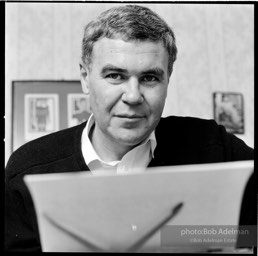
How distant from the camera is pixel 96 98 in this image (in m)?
1.11

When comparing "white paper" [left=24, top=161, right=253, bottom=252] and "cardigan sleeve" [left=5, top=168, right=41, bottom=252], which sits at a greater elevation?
"white paper" [left=24, top=161, right=253, bottom=252]

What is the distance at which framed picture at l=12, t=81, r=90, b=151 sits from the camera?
1453 millimetres

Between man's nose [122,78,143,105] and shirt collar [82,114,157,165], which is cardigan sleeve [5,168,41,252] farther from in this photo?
man's nose [122,78,143,105]

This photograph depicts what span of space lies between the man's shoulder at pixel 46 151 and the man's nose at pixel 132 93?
0.23 metres

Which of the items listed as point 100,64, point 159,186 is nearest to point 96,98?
point 100,64

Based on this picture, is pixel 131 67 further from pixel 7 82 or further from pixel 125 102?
pixel 7 82

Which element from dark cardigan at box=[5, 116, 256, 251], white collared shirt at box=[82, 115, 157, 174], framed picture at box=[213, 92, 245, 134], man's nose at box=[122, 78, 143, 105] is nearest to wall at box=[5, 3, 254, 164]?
framed picture at box=[213, 92, 245, 134]

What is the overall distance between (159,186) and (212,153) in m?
0.51

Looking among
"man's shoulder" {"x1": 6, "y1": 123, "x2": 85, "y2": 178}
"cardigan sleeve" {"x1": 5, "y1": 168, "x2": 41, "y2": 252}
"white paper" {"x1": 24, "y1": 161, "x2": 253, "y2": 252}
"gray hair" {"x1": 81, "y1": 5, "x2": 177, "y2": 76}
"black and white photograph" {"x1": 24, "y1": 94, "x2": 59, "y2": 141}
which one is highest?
"gray hair" {"x1": 81, "y1": 5, "x2": 177, "y2": 76}

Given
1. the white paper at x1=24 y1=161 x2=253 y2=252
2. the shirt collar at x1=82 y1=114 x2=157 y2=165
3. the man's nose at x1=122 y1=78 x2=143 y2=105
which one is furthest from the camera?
the shirt collar at x1=82 y1=114 x2=157 y2=165

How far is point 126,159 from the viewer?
1156 mm

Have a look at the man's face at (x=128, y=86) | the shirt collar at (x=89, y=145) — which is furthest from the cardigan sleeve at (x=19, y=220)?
the man's face at (x=128, y=86)

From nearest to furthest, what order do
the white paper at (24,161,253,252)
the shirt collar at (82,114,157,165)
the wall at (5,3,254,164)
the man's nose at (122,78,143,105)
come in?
the white paper at (24,161,253,252) → the man's nose at (122,78,143,105) → the shirt collar at (82,114,157,165) → the wall at (5,3,254,164)

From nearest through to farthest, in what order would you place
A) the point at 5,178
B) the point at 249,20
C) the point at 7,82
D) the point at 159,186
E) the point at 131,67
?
the point at 159,186 < the point at 131,67 < the point at 5,178 < the point at 249,20 < the point at 7,82
